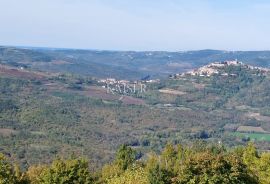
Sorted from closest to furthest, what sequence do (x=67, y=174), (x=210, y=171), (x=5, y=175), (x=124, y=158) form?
1. (x=5, y=175)
2. (x=210, y=171)
3. (x=67, y=174)
4. (x=124, y=158)

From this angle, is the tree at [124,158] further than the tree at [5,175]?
Yes

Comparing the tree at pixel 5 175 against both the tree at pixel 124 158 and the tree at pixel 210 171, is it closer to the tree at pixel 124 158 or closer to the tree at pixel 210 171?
the tree at pixel 210 171

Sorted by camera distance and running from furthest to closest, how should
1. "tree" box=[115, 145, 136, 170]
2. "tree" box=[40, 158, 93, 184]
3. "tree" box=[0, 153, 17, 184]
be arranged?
"tree" box=[115, 145, 136, 170], "tree" box=[40, 158, 93, 184], "tree" box=[0, 153, 17, 184]

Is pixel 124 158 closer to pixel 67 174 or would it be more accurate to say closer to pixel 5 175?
pixel 67 174

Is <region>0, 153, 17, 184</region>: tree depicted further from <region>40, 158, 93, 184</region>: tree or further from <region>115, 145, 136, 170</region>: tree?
<region>115, 145, 136, 170</region>: tree

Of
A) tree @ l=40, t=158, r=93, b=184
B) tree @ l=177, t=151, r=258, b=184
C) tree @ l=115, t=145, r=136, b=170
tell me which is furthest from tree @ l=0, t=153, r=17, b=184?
tree @ l=115, t=145, r=136, b=170

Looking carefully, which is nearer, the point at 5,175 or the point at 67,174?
the point at 5,175

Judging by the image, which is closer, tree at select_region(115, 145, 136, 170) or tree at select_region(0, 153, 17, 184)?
tree at select_region(0, 153, 17, 184)

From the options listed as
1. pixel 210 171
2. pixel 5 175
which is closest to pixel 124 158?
pixel 210 171

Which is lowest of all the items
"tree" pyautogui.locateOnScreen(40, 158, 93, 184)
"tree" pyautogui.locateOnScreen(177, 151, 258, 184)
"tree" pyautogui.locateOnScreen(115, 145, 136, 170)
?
"tree" pyautogui.locateOnScreen(115, 145, 136, 170)

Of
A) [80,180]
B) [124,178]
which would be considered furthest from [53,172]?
[124,178]

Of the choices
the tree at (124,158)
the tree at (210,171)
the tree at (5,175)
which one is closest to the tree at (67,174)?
the tree at (5,175)

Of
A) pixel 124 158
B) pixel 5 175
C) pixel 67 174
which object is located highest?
pixel 5 175

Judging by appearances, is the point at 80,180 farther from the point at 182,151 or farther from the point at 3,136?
the point at 3,136
